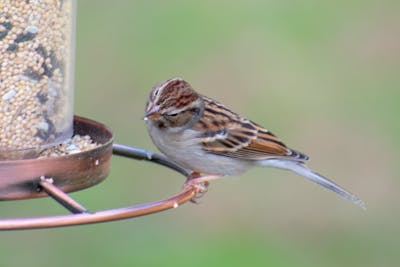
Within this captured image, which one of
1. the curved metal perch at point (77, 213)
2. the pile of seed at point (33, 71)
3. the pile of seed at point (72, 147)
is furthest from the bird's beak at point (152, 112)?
the curved metal perch at point (77, 213)

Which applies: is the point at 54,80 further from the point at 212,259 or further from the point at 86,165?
the point at 212,259

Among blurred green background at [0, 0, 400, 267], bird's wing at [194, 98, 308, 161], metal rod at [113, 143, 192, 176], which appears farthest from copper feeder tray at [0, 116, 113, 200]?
blurred green background at [0, 0, 400, 267]

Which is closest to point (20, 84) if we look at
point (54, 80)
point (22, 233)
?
point (54, 80)

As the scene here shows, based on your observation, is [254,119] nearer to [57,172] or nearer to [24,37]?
[24,37]

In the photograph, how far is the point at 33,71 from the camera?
5266 mm

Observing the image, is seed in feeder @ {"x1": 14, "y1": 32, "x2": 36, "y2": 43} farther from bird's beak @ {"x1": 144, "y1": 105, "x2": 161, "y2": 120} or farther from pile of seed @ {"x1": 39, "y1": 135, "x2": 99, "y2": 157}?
bird's beak @ {"x1": 144, "y1": 105, "x2": 161, "y2": 120}

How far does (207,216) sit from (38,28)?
4.26m

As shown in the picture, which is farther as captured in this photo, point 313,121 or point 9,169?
point 313,121

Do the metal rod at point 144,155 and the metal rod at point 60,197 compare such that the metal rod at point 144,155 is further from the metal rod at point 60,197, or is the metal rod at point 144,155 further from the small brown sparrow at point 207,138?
the metal rod at point 60,197

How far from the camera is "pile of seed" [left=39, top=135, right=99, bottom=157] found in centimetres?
533

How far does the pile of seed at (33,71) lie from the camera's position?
5184 mm

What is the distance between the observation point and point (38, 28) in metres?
5.26

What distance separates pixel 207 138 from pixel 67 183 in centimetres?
125

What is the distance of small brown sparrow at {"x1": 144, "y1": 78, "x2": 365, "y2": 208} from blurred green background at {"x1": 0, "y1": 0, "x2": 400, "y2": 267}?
7.07ft
